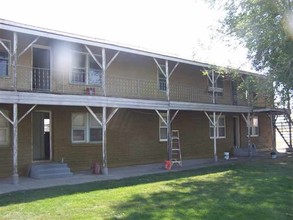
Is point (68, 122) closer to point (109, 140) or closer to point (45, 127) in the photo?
point (45, 127)

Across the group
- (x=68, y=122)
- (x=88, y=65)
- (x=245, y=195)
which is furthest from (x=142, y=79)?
(x=245, y=195)

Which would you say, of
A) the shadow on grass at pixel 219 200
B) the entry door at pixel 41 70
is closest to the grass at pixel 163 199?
the shadow on grass at pixel 219 200

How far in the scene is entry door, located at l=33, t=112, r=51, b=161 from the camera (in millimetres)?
17531

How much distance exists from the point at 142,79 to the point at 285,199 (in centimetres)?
1180

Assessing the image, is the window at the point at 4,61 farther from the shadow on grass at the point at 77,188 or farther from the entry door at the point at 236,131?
the entry door at the point at 236,131

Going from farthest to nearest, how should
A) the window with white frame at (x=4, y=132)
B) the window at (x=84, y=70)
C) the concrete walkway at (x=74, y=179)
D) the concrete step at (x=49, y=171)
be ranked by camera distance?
the window at (x=84, y=70), the window with white frame at (x=4, y=132), the concrete step at (x=49, y=171), the concrete walkway at (x=74, y=179)

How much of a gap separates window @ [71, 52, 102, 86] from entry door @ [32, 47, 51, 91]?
118 centimetres

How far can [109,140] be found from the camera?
19.7 m

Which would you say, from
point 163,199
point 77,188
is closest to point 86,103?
point 77,188

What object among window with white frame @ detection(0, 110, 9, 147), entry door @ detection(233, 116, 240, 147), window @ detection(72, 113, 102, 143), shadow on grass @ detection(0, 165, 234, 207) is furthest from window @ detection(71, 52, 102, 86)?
entry door @ detection(233, 116, 240, 147)

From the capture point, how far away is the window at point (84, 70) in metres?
18.3

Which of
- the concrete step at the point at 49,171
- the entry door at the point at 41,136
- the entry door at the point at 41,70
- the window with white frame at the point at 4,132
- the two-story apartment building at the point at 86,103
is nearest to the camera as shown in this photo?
the two-story apartment building at the point at 86,103

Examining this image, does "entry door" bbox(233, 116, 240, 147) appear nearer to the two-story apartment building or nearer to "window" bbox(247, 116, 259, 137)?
"window" bbox(247, 116, 259, 137)

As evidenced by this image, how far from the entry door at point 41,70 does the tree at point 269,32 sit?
7.47 m
